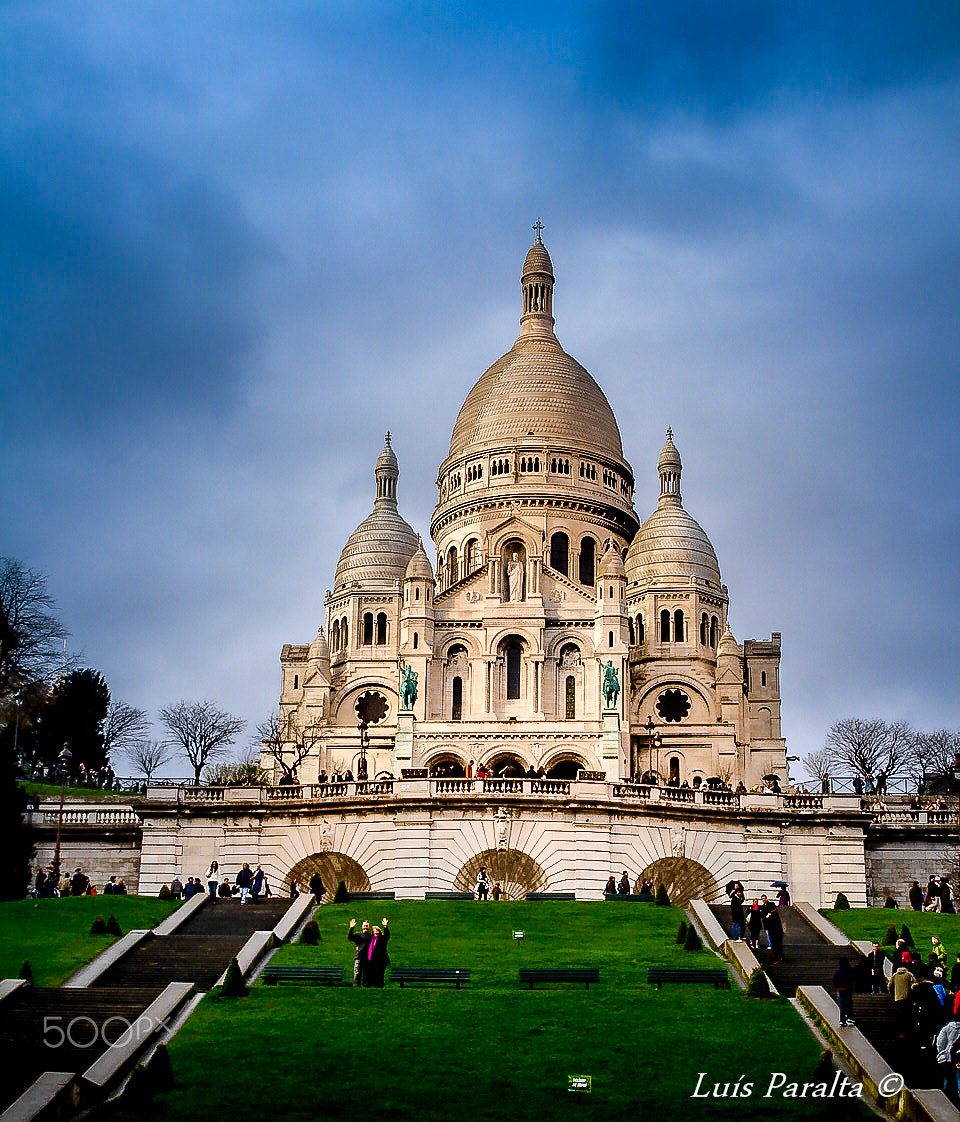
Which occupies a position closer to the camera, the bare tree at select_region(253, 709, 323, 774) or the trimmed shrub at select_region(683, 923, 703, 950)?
the trimmed shrub at select_region(683, 923, 703, 950)

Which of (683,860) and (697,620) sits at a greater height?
(697,620)

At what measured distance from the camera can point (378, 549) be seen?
10762cm

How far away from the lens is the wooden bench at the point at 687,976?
107ft

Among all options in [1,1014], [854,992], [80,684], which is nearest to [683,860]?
[854,992]

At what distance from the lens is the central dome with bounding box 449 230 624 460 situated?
112m

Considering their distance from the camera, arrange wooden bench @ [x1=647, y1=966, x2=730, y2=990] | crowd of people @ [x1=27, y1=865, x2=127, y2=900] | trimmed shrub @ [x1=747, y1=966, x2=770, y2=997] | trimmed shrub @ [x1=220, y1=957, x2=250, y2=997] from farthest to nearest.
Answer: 1. crowd of people @ [x1=27, y1=865, x2=127, y2=900]
2. wooden bench @ [x1=647, y1=966, x2=730, y2=990]
3. trimmed shrub @ [x1=747, y1=966, x2=770, y2=997]
4. trimmed shrub @ [x1=220, y1=957, x2=250, y2=997]

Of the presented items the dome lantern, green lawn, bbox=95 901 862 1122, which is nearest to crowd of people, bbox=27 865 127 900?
green lawn, bbox=95 901 862 1122

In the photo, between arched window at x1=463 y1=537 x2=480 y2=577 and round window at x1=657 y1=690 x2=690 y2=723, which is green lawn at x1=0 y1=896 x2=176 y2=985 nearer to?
round window at x1=657 y1=690 x2=690 y2=723

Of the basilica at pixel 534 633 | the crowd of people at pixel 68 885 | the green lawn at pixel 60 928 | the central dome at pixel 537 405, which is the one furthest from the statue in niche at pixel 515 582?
the green lawn at pixel 60 928

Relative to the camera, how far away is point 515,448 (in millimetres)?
111375

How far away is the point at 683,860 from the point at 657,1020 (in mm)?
21591

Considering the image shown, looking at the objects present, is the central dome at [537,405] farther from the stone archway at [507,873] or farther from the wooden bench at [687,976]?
the wooden bench at [687,976]

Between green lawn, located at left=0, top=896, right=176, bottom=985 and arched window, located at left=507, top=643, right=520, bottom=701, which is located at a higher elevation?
arched window, located at left=507, top=643, right=520, bottom=701

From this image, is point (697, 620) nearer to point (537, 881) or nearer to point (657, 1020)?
point (537, 881)
